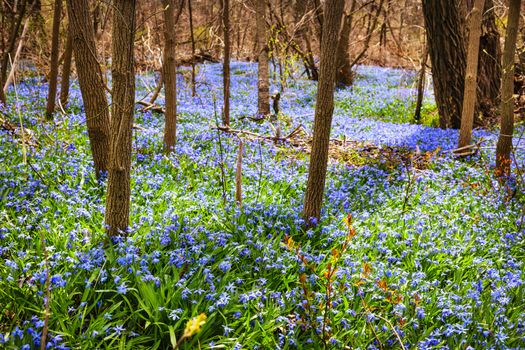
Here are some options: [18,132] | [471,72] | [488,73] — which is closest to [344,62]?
[488,73]

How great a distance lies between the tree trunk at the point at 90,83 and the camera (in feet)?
14.1

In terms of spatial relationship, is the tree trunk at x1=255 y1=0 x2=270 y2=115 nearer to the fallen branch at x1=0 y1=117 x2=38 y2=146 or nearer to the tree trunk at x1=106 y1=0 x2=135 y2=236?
the fallen branch at x1=0 y1=117 x2=38 y2=146

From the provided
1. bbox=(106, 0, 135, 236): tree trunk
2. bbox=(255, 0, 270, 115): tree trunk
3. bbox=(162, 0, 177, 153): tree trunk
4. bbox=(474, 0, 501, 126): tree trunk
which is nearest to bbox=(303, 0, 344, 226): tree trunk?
bbox=(106, 0, 135, 236): tree trunk

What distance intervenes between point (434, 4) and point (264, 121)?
12.8ft

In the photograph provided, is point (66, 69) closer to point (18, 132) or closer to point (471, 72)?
point (18, 132)

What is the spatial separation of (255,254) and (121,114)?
1.48 meters

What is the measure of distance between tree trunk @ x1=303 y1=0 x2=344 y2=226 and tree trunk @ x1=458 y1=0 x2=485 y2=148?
12.6ft

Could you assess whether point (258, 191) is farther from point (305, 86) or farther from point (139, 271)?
point (305, 86)

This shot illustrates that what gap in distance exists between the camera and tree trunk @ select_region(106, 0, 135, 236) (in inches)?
A: 115

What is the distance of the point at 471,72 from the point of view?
663 centimetres

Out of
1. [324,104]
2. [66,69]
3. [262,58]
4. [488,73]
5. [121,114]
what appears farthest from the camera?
[488,73]

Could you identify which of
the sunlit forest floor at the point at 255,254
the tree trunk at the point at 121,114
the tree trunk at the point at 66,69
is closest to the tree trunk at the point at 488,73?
the sunlit forest floor at the point at 255,254

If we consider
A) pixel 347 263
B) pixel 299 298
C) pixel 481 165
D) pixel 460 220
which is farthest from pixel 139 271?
pixel 481 165

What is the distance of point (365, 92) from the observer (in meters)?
14.8
